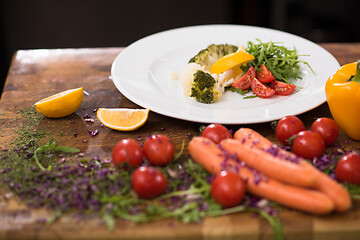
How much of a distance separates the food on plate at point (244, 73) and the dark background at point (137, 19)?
9.19 ft

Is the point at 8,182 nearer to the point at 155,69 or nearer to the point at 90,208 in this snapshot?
the point at 90,208

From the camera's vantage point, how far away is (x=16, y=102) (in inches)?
106

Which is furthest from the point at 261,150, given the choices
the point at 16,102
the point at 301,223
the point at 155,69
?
the point at 16,102

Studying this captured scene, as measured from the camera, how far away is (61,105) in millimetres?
2414

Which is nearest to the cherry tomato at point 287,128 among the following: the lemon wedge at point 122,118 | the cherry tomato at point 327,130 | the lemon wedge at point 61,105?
the cherry tomato at point 327,130

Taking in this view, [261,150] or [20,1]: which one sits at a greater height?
[261,150]

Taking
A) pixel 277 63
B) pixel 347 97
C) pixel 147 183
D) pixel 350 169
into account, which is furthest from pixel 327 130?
pixel 147 183

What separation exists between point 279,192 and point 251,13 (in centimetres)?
435

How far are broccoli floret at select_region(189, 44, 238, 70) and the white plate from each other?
7.1 inches

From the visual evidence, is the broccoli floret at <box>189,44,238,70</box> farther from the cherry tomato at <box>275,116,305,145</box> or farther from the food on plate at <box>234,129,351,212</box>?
the food on plate at <box>234,129,351,212</box>

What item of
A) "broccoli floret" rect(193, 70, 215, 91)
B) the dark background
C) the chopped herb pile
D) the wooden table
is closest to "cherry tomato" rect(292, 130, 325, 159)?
the wooden table

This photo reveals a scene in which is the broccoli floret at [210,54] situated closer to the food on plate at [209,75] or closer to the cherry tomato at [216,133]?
the food on plate at [209,75]

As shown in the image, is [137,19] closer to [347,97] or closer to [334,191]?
[347,97]

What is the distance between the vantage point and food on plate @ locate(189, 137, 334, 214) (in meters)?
1.65
